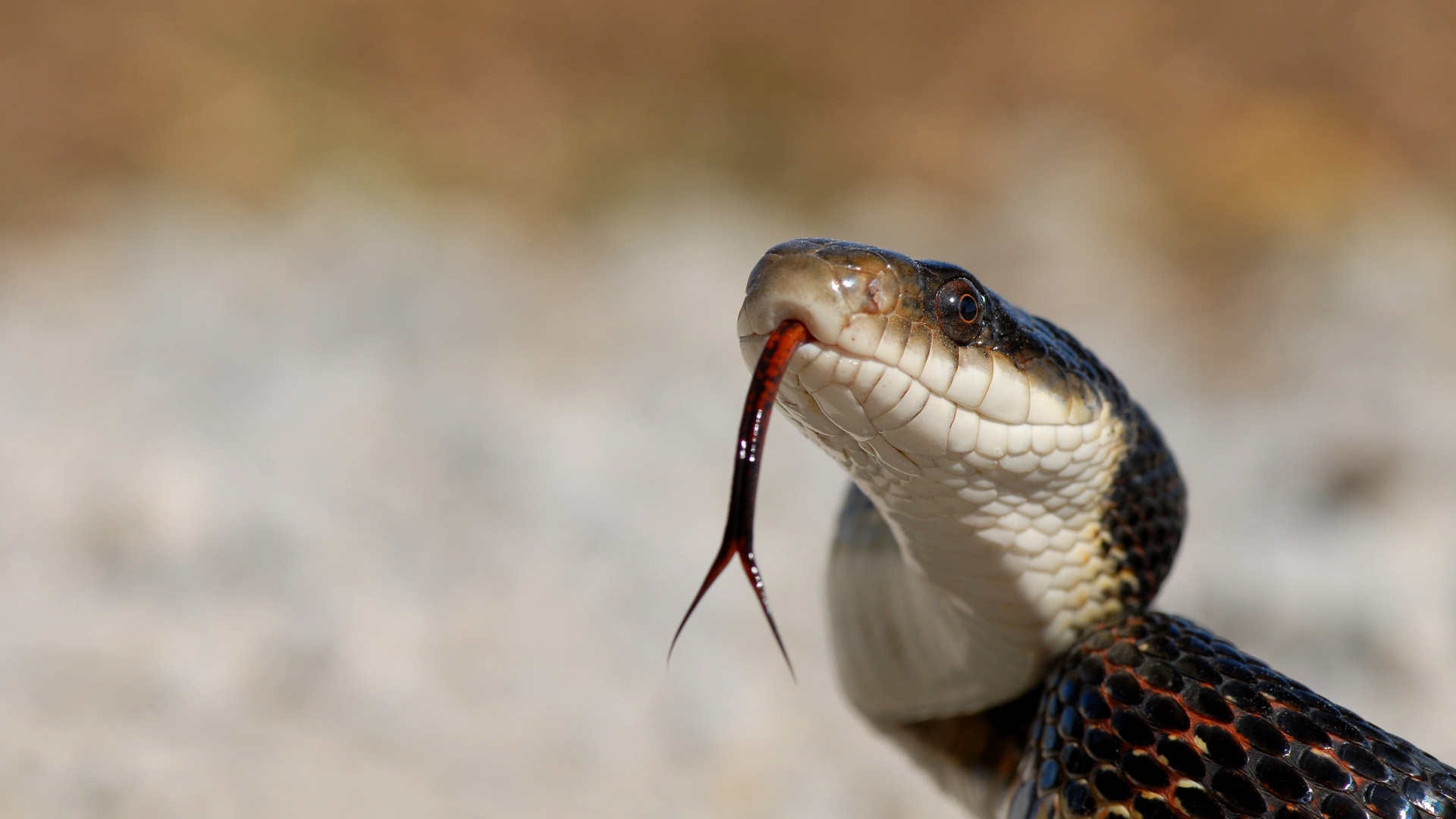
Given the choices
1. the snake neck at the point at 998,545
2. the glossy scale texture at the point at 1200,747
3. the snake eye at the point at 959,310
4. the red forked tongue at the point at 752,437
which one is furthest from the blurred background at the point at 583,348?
the snake eye at the point at 959,310

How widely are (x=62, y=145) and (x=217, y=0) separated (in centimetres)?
139

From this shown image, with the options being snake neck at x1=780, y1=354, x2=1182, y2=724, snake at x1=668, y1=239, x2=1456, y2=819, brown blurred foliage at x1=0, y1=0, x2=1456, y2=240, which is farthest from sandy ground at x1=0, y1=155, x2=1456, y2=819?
snake at x1=668, y1=239, x2=1456, y2=819

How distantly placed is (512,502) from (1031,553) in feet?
11.2

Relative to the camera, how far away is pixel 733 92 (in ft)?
23.4

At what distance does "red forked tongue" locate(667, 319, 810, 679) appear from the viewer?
1034 mm

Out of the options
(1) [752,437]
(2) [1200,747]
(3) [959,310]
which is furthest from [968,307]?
(2) [1200,747]

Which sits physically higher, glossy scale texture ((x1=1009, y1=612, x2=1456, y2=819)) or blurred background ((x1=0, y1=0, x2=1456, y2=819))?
blurred background ((x1=0, y1=0, x2=1456, y2=819))

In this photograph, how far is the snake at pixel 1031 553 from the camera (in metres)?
1.05

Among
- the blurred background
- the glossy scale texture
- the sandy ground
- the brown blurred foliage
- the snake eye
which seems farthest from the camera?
the brown blurred foliage

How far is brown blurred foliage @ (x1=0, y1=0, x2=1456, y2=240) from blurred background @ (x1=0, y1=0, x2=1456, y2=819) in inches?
1.3

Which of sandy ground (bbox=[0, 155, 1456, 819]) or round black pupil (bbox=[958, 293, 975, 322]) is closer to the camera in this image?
round black pupil (bbox=[958, 293, 975, 322])

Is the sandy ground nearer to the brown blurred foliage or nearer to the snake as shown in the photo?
the brown blurred foliage

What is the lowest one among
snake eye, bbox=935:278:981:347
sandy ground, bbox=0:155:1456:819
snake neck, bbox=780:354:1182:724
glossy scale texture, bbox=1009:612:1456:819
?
glossy scale texture, bbox=1009:612:1456:819

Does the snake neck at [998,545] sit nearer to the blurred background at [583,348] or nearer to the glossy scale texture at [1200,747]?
the glossy scale texture at [1200,747]
